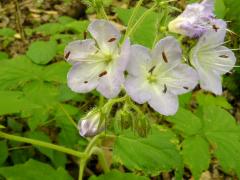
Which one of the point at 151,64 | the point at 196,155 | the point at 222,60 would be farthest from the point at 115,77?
the point at 196,155

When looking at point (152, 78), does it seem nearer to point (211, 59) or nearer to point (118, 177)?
point (211, 59)

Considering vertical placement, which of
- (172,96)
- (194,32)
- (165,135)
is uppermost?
(194,32)

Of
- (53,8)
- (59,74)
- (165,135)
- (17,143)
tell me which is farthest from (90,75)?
(53,8)

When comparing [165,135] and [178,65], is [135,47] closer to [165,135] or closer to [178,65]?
[178,65]

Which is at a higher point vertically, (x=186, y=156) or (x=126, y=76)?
(x=126, y=76)

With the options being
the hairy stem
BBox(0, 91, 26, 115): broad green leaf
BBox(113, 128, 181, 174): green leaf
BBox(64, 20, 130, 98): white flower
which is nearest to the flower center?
BBox(64, 20, 130, 98): white flower

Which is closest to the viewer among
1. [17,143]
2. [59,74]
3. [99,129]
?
[99,129]

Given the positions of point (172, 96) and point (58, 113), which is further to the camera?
point (58, 113)

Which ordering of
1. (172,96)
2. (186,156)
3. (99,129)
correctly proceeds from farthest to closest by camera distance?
(186,156) < (99,129) < (172,96)

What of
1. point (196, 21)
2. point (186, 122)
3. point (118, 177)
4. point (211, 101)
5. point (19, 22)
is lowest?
point (211, 101)
